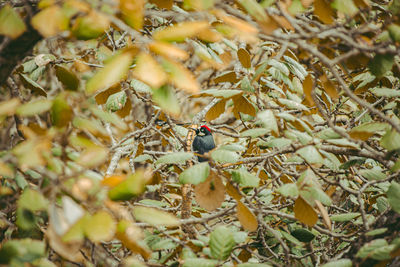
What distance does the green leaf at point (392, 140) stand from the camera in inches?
33.3

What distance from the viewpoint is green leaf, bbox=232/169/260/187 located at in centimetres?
101

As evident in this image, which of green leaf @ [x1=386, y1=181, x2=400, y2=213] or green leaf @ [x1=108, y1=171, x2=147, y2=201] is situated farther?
green leaf @ [x1=386, y1=181, x2=400, y2=213]

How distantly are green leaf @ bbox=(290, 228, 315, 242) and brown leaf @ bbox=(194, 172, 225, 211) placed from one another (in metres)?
0.46

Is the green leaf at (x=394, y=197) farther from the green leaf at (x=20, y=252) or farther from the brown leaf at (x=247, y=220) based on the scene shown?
the green leaf at (x=20, y=252)

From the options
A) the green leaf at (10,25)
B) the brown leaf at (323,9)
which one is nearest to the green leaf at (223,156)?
the brown leaf at (323,9)

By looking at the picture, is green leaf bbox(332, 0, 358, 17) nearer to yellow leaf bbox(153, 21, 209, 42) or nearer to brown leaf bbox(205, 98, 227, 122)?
yellow leaf bbox(153, 21, 209, 42)

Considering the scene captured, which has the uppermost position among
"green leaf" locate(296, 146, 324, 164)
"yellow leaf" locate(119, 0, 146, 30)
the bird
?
"yellow leaf" locate(119, 0, 146, 30)

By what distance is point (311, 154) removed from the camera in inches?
34.9

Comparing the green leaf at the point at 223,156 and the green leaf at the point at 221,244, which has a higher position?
the green leaf at the point at 223,156

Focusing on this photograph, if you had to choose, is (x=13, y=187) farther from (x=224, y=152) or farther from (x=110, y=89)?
(x=224, y=152)

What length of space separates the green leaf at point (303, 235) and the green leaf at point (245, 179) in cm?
44

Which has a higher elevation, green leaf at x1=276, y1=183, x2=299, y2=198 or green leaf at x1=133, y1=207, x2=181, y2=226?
green leaf at x1=133, y1=207, x2=181, y2=226

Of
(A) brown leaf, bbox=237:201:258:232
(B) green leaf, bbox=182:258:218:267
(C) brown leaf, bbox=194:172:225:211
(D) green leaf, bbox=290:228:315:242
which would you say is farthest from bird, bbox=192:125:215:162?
(B) green leaf, bbox=182:258:218:267

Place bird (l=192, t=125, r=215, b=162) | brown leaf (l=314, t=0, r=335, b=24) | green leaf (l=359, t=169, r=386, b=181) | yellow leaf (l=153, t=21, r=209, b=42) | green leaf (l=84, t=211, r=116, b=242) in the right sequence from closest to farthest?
green leaf (l=84, t=211, r=116, b=242) → yellow leaf (l=153, t=21, r=209, b=42) → brown leaf (l=314, t=0, r=335, b=24) → green leaf (l=359, t=169, r=386, b=181) → bird (l=192, t=125, r=215, b=162)
